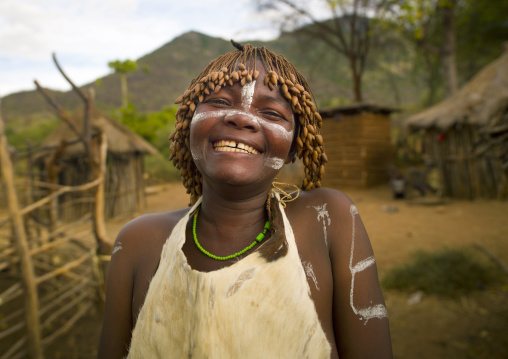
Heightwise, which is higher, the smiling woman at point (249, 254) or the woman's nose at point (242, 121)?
the woman's nose at point (242, 121)

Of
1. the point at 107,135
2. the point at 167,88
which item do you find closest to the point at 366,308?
the point at 107,135

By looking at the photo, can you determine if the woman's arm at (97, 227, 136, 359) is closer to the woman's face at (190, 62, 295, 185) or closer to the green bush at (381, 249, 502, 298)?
the woman's face at (190, 62, 295, 185)

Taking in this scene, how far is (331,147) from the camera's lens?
1373 centimetres

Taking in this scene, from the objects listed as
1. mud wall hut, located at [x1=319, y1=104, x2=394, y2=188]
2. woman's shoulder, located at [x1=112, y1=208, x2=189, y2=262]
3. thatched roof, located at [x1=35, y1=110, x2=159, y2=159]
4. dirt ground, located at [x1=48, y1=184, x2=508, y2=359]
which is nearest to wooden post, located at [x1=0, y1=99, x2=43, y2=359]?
dirt ground, located at [x1=48, y1=184, x2=508, y2=359]

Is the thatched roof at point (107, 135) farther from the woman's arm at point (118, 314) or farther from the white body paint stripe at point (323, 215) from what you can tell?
the white body paint stripe at point (323, 215)

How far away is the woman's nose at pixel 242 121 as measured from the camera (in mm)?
1175

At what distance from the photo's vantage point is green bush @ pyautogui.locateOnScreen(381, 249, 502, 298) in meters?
4.70

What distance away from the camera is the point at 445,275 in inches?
187

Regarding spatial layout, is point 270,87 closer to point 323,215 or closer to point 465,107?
point 323,215

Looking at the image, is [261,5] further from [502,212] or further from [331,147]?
[502,212]

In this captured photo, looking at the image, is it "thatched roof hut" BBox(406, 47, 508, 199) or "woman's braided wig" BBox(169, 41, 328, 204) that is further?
"thatched roof hut" BBox(406, 47, 508, 199)

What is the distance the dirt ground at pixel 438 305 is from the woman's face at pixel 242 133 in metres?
3.37

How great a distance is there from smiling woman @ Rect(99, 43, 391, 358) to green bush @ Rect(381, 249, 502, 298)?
408 centimetres

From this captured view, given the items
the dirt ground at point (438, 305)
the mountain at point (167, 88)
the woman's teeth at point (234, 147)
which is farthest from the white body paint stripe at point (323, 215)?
the mountain at point (167, 88)
